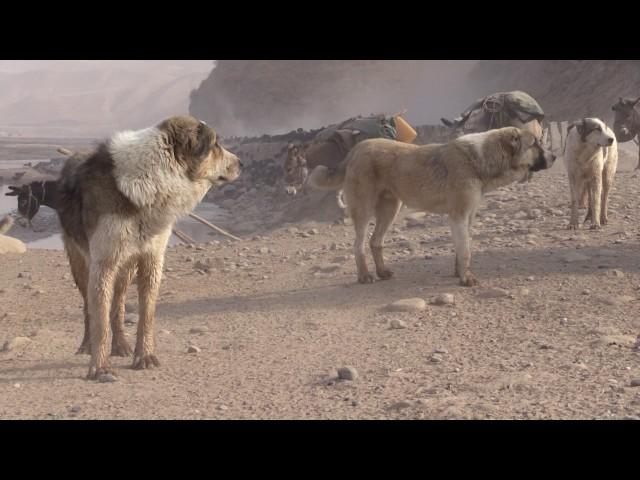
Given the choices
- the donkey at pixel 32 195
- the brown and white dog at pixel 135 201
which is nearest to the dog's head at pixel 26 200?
the donkey at pixel 32 195

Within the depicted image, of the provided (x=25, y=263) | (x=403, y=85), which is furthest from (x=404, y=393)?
(x=403, y=85)

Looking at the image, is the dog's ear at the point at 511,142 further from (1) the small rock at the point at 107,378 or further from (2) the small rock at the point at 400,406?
(1) the small rock at the point at 107,378

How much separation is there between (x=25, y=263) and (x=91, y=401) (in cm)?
792

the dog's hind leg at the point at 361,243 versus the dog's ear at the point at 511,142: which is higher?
the dog's ear at the point at 511,142

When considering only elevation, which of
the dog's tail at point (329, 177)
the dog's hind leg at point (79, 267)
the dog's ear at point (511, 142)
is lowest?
the dog's hind leg at point (79, 267)

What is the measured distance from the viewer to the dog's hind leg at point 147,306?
6262mm

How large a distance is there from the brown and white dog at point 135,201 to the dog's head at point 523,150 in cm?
394

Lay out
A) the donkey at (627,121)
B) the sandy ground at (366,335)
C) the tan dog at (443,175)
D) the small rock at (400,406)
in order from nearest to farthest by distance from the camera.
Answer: the small rock at (400,406) < the sandy ground at (366,335) < the tan dog at (443,175) < the donkey at (627,121)

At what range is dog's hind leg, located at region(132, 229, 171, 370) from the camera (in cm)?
626

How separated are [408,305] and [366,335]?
941 mm

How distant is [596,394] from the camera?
16.5ft

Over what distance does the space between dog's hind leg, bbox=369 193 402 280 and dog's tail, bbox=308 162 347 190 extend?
0.62 meters

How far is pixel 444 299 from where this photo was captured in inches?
315

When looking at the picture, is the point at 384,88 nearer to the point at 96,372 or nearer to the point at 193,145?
the point at 193,145
